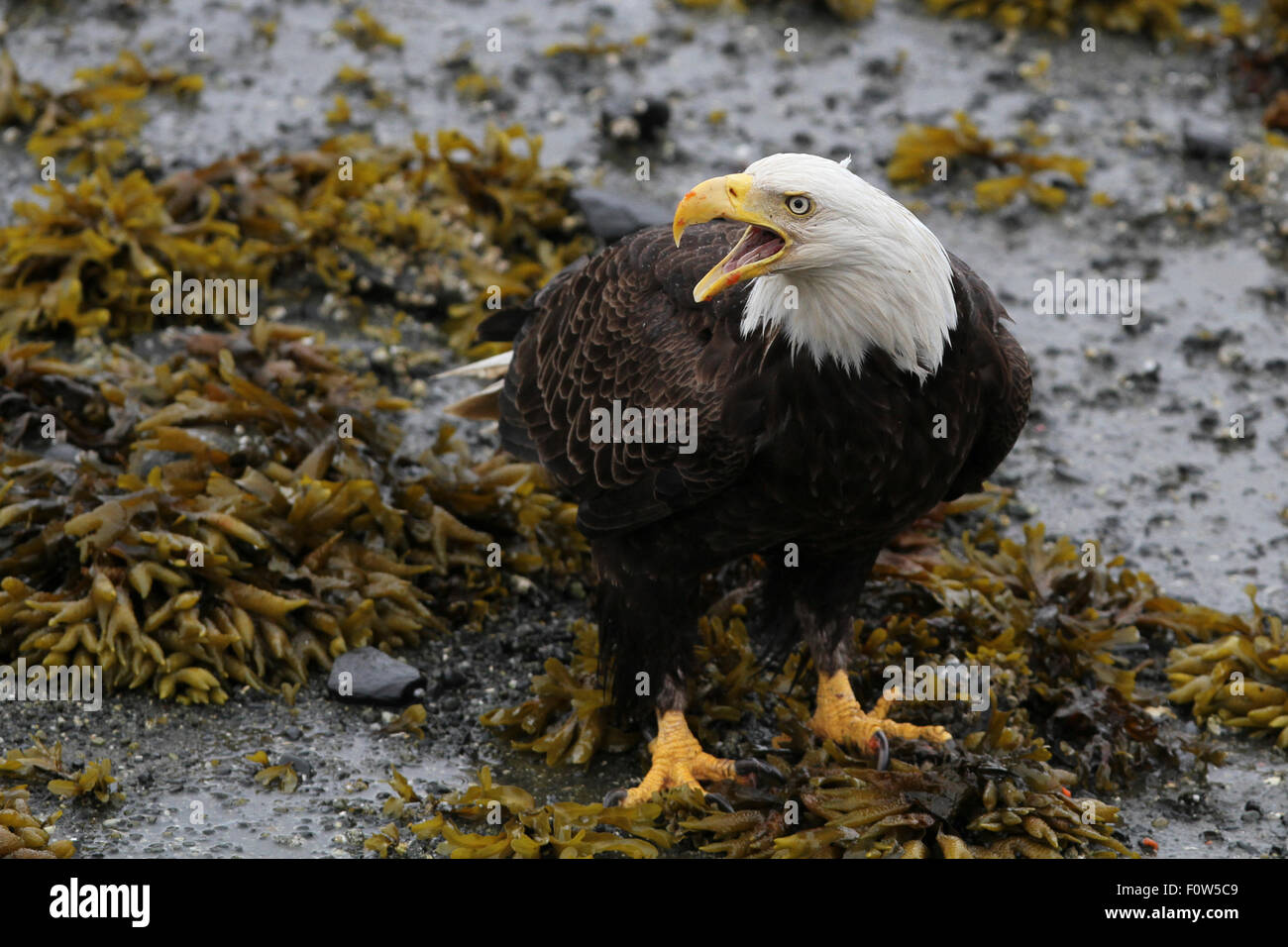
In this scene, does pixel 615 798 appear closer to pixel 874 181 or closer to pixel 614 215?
pixel 614 215

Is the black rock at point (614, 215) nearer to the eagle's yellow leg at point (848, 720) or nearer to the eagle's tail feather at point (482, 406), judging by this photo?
the eagle's tail feather at point (482, 406)

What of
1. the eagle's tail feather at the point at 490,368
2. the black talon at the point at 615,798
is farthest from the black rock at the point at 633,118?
the black talon at the point at 615,798

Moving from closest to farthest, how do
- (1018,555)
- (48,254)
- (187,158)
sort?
1. (1018,555)
2. (48,254)
3. (187,158)

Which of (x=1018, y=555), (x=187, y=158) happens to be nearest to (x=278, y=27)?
(x=187, y=158)

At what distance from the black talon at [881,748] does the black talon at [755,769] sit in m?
0.42

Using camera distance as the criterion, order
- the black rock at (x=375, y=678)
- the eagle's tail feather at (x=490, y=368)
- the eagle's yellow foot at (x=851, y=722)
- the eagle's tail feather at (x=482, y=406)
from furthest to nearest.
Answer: the eagle's tail feather at (x=490, y=368) < the eagle's tail feather at (x=482, y=406) < the black rock at (x=375, y=678) < the eagle's yellow foot at (x=851, y=722)

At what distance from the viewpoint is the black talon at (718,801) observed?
5.75 m

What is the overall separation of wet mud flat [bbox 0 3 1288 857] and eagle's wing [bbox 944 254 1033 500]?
1.60 meters

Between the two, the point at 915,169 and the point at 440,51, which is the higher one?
the point at 440,51

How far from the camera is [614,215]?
9.23m

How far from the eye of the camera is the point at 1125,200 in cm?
1005

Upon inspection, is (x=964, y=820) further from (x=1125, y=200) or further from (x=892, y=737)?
(x=1125, y=200)

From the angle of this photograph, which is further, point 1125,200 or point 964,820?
point 1125,200

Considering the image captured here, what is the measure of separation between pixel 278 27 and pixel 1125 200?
6.31 metres
